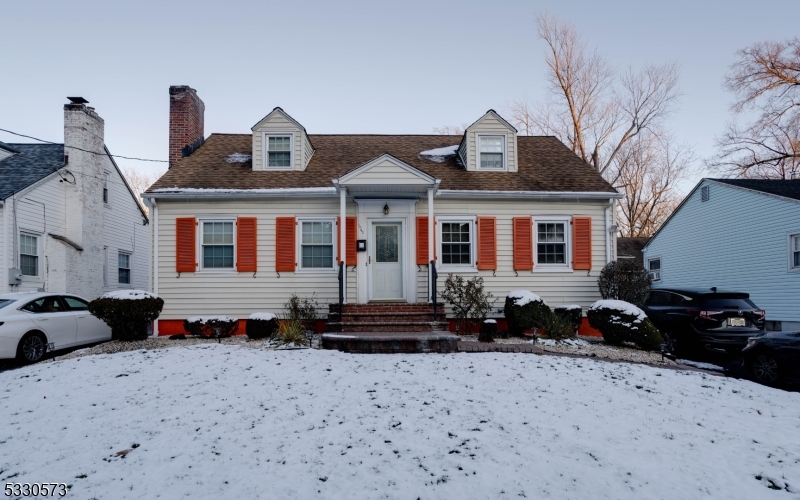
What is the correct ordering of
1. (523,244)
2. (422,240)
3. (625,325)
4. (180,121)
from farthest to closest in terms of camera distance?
1. (180,121)
2. (523,244)
3. (422,240)
4. (625,325)

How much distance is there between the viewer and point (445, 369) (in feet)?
24.0

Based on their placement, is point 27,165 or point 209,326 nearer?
point 209,326

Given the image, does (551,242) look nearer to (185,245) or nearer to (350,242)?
(350,242)

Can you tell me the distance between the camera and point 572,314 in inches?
451

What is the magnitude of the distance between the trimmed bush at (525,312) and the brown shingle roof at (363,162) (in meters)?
2.99

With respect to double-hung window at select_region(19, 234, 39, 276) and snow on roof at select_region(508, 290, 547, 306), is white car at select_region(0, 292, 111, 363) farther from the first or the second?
snow on roof at select_region(508, 290, 547, 306)

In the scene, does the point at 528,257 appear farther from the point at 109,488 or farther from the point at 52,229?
the point at 52,229

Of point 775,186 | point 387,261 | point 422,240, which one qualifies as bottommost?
point 387,261

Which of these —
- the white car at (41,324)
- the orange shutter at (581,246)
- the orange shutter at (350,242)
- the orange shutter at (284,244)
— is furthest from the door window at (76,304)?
the orange shutter at (581,246)

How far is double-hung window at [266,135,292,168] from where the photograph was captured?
520 inches

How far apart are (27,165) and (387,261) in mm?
12221

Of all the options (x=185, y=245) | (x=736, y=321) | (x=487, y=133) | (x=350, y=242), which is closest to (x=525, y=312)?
(x=736, y=321)

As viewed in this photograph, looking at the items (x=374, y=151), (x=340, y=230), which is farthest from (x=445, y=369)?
(x=374, y=151)

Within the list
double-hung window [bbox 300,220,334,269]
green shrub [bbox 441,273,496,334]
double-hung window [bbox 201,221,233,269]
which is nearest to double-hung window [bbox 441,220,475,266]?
green shrub [bbox 441,273,496,334]
